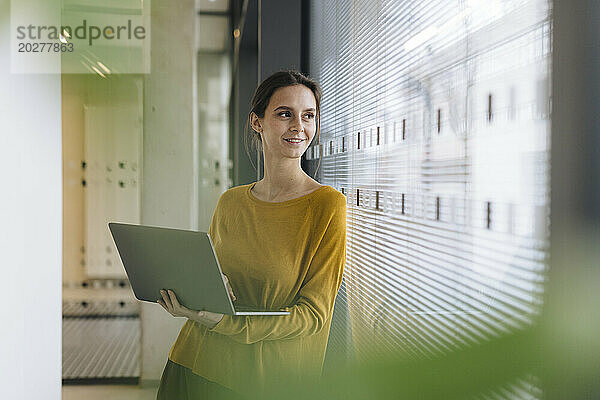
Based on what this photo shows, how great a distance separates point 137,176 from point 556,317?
3.81 feet

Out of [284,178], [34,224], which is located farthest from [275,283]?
[34,224]

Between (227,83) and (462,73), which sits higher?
(227,83)

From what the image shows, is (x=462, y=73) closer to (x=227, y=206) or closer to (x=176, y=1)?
(x=227, y=206)

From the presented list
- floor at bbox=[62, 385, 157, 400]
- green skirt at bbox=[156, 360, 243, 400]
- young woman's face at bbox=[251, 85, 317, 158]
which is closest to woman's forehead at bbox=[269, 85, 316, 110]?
young woman's face at bbox=[251, 85, 317, 158]

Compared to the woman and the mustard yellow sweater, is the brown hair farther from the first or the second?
the mustard yellow sweater

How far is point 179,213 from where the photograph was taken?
3.91 ft

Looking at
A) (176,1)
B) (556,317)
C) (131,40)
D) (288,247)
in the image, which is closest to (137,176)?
(131,40)

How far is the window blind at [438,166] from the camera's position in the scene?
0.28 metres

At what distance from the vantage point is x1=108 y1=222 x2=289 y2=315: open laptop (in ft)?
1.30

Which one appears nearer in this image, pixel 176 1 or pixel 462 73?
pixel 462 73

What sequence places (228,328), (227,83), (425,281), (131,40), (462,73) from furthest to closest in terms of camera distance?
(227,83)
(131,40)
(228,328)
(425,281)
(462,73)

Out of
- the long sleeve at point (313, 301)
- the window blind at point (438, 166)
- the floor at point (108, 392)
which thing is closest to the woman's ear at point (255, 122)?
the window blind at point (438, 166)

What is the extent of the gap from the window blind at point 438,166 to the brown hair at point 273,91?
4 centimetres

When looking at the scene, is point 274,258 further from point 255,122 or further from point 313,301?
point 255,122
